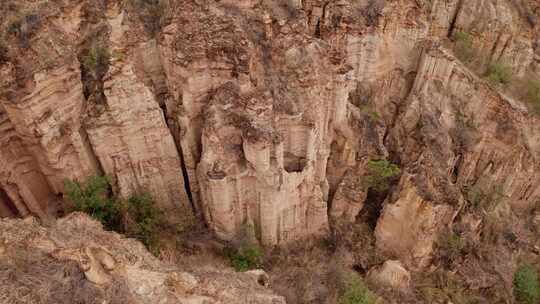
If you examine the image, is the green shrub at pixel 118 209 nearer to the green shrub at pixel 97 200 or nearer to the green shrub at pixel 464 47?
the green shrub at pixel 97 200

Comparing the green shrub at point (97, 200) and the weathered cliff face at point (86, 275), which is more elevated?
the weathered cliff face at point (86, 275)

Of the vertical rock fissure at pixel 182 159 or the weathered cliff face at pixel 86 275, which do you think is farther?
the vertical rock fissure at pixel 182 159

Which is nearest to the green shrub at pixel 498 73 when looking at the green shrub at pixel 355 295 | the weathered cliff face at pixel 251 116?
the weathered cliff face at pixel 251 116

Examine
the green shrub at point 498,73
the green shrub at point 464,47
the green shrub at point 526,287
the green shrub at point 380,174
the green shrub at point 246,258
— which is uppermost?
the green shrub at point 464,47

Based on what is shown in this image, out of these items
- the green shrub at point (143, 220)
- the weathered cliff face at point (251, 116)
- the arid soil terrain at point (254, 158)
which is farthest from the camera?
the green shrub at point (143, 220)

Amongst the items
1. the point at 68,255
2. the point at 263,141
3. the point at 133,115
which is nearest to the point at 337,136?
the point at 263,141

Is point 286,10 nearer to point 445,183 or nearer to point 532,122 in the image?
→ point 445,183
